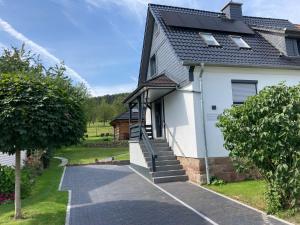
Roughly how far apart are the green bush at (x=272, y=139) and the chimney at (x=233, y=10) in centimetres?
1165

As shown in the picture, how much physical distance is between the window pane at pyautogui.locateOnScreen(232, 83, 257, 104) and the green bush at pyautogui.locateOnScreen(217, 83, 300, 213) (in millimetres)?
5635

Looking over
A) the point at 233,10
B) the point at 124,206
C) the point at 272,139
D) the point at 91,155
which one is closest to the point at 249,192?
the point at 272,139

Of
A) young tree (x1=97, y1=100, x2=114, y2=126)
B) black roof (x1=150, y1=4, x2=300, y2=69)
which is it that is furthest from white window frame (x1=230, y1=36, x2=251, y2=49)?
young tree (x1=97, y1=100, x2=114, y2=126)

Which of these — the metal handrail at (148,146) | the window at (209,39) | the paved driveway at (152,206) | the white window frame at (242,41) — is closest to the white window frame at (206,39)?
the window at (209,39)

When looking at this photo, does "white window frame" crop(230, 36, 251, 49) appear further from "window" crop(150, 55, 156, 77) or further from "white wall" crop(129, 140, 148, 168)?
"white wall" crop(129, 140, 148, 168)

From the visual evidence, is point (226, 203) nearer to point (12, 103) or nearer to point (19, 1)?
point (12, 103)

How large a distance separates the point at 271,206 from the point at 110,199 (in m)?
4.92

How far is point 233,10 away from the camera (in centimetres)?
1798

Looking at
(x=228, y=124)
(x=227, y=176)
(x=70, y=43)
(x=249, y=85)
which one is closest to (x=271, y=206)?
(x=228, y=124)

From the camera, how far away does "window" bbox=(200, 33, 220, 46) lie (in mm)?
14344

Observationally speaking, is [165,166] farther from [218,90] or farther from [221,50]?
[221,50]

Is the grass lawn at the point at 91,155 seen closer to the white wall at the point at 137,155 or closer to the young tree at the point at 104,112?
the white wall at the point at 137,155

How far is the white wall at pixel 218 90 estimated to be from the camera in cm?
1237

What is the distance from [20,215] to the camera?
26.3ft
